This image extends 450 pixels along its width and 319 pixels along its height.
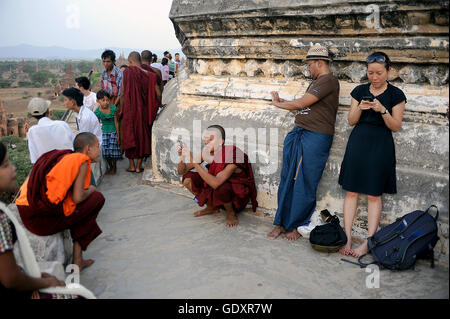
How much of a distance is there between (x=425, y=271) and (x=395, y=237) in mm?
321

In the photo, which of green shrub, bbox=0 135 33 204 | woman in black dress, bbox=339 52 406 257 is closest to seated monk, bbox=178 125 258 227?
woman in black dress, bbox=339 52 406 257

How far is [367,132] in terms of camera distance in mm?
3100

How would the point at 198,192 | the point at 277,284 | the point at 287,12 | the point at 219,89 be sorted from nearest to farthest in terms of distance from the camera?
the point at 277,284 → the point at 287,12 → the point at 198,192 → the point at 219,89

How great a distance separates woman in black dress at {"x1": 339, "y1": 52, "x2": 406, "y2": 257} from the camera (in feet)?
9.78

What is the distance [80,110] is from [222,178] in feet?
6.36

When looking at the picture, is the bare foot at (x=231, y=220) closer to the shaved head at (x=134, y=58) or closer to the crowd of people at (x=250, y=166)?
the crowd of people at (x=250, y=166)

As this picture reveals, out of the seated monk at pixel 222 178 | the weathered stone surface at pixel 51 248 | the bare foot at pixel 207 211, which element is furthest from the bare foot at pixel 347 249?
the weathered stone surface at pixel 51 248

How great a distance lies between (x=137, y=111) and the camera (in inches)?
216

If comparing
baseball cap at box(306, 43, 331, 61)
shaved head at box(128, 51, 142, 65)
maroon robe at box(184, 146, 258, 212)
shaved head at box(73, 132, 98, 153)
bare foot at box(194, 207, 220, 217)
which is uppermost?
shaved head at box(128, 51, 142, 65)

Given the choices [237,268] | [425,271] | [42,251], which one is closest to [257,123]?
[237,268]

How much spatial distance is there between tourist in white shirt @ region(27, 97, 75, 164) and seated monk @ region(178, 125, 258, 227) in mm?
1082

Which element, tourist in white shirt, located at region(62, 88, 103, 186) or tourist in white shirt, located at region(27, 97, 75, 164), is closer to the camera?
A: tourist in white shirt, located at region(27, 97, 75, 164)

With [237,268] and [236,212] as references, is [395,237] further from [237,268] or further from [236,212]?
[236,212]

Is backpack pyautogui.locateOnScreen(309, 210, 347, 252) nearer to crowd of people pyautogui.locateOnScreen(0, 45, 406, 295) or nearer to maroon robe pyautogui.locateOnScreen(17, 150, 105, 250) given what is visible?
crowd of people pyautogui.locateOnScreen(0, 45, 406, 295)
